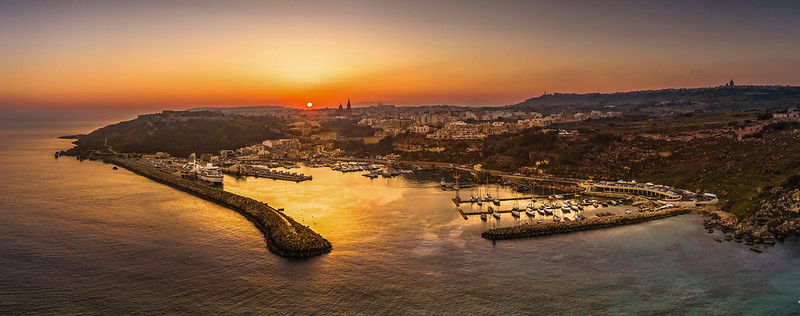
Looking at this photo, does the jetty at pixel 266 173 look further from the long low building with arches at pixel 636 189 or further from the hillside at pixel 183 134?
the long low building with arches at pixel 636 189

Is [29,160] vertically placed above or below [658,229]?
above

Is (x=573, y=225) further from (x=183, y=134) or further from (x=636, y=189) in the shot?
(x=183, y=134)

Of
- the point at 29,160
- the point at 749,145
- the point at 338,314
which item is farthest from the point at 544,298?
the point at 29,160

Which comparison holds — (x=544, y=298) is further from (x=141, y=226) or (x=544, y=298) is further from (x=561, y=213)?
(x=141, y=226)

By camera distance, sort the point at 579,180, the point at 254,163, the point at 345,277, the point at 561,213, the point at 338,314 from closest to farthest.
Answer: the point at 338,314 → the point at 345,277 → the point at 561,213 → the point at 579,180 → the point at 254,163

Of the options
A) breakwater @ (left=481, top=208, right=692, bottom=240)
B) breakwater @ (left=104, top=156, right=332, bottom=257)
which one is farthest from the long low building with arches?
breakwater @ (left=104, top=156, right=332, bottom=257)

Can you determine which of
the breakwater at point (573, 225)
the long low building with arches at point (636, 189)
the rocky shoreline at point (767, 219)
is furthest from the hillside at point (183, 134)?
the rocky shoreline at point (767, 219)
